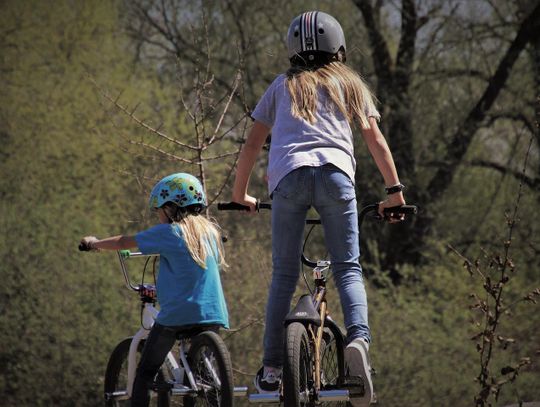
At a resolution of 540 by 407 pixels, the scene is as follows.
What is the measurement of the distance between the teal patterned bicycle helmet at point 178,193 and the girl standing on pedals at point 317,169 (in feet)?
2.74

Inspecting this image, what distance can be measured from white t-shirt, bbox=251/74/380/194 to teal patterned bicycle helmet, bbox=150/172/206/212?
32.8 inches

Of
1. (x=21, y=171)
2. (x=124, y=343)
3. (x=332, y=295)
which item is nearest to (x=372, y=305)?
(x=332, y=295)

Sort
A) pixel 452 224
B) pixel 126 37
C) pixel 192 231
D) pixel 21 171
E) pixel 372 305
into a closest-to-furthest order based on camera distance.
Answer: pixel 192 231 → pixel 372 305 → pixel 21 171 → pixel 452 224 → pixel 126 37

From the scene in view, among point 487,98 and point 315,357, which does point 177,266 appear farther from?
point 487,98

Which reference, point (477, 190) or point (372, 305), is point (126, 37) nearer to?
point (477, 190)

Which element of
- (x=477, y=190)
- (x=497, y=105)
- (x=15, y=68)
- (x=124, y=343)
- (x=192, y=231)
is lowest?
(x=124, y=343)

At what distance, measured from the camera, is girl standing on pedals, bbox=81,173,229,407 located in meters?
5.49

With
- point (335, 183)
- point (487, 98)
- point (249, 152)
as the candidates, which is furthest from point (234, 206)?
point (487, 98)

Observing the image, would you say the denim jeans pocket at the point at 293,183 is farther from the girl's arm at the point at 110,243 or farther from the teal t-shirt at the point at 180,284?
the girl's arm at the point at 110,243

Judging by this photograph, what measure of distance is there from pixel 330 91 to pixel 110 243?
4.60 ft

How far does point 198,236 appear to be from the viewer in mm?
5566

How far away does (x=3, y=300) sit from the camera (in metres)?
→ 11.4

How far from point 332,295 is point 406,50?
5.53 m

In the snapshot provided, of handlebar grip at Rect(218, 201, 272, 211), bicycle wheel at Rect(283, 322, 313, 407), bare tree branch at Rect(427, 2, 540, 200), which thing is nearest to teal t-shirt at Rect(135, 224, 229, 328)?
handlebar grip at Rect(218, 201, 272, 211)
